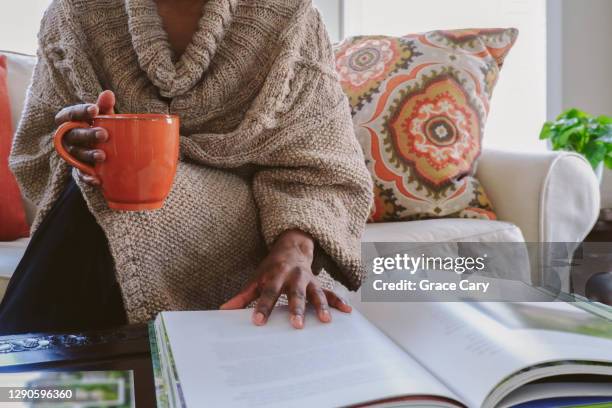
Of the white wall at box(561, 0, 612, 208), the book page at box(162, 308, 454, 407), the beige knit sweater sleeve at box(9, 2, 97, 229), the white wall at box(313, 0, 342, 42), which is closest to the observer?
the book page at box(162, 308, 454, 407)

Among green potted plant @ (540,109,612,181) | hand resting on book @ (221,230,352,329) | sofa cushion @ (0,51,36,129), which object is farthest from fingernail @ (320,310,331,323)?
green potted plant @ (540,109,612,181)

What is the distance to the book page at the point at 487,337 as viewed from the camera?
1.32ft

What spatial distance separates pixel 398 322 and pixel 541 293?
16cm

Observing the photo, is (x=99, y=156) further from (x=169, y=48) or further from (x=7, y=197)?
(x=7, y=197)

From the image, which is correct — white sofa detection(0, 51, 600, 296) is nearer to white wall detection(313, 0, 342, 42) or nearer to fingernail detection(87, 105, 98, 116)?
fingernail detection(87, 105, 98, 116)

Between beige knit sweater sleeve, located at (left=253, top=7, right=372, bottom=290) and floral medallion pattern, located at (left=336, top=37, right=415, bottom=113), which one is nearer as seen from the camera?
beige knit sweater sleeve, located at (left=253, top=7, right=372, bottom=290)

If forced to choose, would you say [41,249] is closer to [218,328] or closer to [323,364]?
[218,328]

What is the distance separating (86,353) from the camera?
51 cm

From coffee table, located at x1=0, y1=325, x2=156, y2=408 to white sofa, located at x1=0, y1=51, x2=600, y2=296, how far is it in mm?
852

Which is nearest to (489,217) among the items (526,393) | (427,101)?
A: (427,101)

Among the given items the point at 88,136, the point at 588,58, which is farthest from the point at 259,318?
the point at 588,58

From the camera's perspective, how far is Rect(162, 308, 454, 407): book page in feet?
1.22

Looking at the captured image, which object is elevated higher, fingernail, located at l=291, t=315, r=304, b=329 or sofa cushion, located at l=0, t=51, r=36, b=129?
sofa cushion, located at l=0, t=51, r=36, b=129

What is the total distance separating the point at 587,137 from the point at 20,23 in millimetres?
1816
